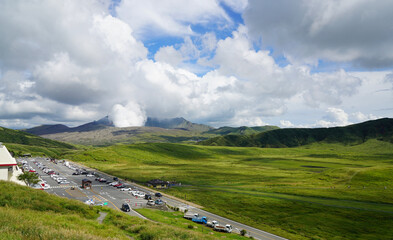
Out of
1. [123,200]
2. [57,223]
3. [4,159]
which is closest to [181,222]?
[123,200]

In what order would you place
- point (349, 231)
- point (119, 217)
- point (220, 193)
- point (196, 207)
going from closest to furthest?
point (119, 217)
point (349, 231)
point (196, 207)
point (220, 193)

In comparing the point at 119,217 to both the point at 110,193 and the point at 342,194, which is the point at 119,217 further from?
the point at 342,194

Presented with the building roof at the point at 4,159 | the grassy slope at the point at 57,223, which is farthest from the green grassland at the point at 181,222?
the building roof at the point at 4,159

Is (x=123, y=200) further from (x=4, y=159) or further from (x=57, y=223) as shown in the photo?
(x=57, y=223)

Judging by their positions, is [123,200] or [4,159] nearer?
[4,159]

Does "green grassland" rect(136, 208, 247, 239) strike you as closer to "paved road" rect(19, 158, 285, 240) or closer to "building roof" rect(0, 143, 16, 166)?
"paved road" rect(19, 158, 285, 240)

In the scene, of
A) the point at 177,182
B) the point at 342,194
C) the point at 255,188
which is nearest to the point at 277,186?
the point at 255,188

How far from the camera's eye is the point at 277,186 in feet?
381

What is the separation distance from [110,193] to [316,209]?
72.6m

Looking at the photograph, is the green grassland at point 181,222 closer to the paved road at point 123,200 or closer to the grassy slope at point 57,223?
the paved road at point 123,200

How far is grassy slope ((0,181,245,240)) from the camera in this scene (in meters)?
18.8

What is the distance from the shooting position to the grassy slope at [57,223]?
18750 mm

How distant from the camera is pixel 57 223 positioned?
24125 millimetres

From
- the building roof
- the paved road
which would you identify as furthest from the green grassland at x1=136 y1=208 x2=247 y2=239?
the building roof
